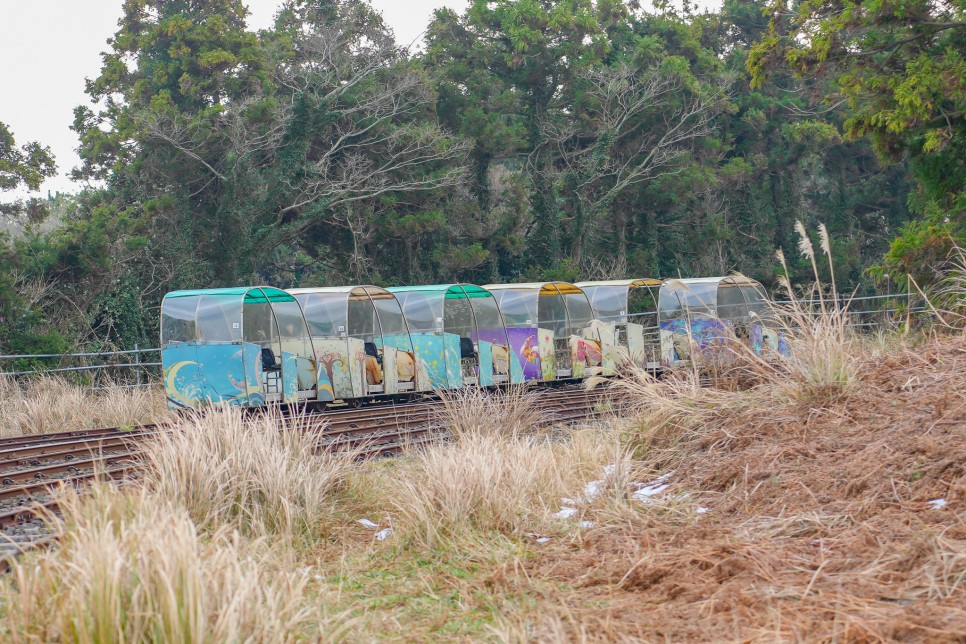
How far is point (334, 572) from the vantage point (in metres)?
6.31

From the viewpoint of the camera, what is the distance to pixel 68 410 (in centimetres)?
1806

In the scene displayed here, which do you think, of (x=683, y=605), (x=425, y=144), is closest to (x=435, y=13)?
(x=425, y=144)

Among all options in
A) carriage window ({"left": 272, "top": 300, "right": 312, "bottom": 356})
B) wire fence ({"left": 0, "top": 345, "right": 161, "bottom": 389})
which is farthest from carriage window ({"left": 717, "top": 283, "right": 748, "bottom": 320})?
wire fence ({"left": 0, "top": 345, "right": 161, "bottom": 389})

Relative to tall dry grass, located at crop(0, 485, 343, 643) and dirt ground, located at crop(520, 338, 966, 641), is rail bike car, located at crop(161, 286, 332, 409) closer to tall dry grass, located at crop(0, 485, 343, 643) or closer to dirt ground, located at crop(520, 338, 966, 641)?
dirt ground, located at crop(520, 338, 966, 641)

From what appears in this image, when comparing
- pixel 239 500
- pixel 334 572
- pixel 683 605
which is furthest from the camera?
pixel 239 500

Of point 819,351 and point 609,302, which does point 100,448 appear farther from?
point 609,302

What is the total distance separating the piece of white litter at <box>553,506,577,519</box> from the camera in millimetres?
7262

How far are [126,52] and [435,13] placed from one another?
12.5m

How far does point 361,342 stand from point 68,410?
5692 mm

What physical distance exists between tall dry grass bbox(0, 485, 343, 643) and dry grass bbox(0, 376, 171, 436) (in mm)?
12499

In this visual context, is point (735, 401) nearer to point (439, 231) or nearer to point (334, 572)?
point (334, 572)

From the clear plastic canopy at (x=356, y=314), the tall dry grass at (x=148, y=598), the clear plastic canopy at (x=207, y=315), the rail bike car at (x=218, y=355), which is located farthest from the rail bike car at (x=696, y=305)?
the tall dry grass at (x=148, y=598)

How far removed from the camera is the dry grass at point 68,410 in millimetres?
17234

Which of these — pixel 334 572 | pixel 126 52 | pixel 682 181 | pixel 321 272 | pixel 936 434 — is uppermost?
pixel 126 52
